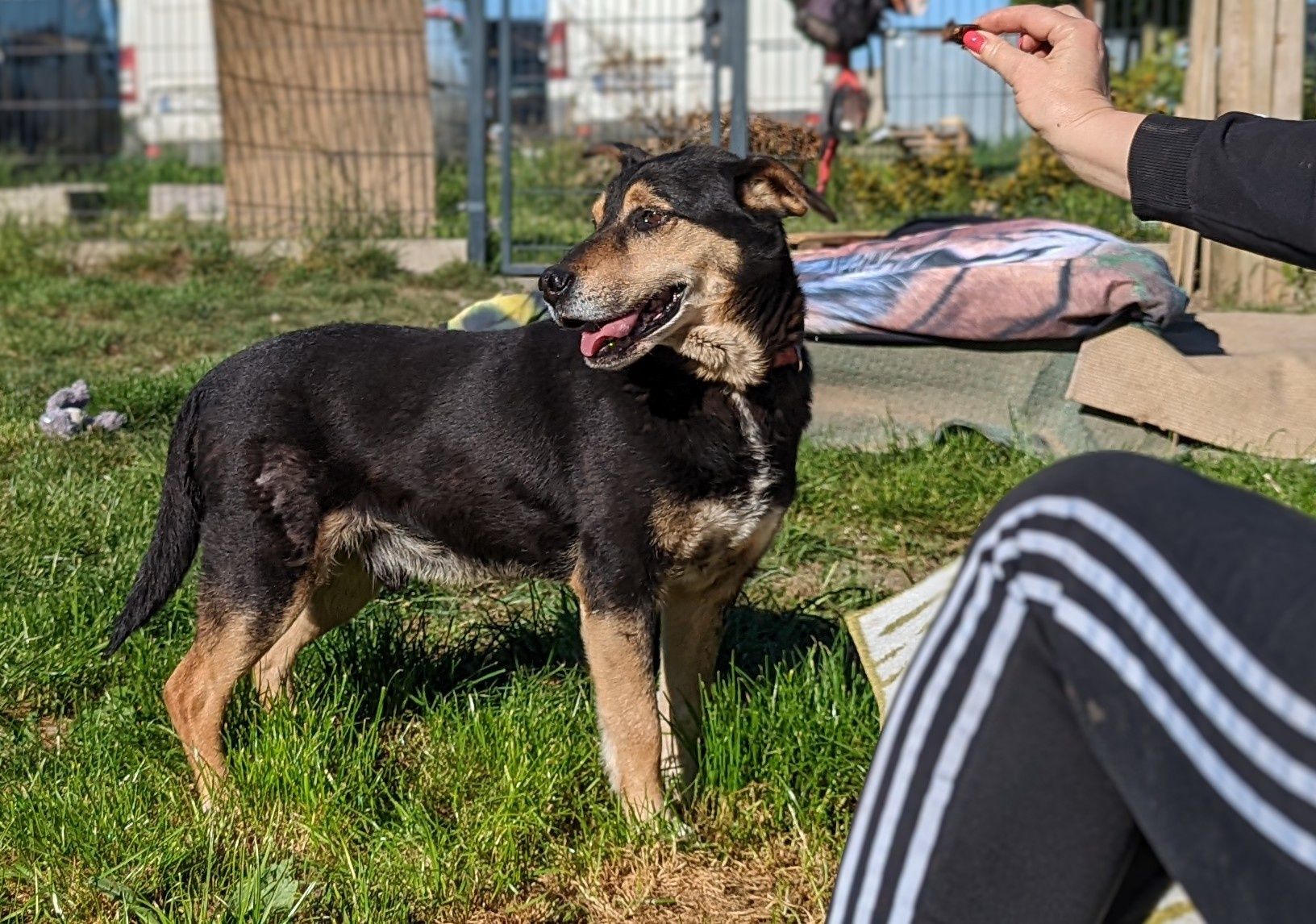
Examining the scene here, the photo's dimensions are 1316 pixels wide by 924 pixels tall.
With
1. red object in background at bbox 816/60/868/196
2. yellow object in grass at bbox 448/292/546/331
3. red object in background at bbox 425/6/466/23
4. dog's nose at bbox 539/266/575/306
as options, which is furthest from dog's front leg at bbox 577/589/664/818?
red object in background at bbox 425/6/466/23

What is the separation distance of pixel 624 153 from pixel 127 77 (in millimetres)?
14327

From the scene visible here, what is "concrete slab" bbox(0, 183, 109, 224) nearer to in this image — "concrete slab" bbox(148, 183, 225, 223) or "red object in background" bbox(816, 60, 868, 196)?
"concrete slab" bbox(148, 183, 225, 223)

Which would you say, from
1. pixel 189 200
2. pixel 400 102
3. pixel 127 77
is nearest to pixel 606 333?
pixel 400 102

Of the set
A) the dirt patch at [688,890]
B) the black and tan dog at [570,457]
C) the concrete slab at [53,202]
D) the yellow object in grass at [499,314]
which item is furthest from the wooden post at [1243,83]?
the concrete slab at [53,202]

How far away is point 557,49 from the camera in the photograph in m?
13.9

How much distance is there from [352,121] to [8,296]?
2825 mm

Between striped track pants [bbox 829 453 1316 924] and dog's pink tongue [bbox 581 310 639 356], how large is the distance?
1742 millimetres

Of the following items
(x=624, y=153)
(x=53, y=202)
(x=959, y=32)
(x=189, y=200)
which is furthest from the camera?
(x=189, y=200)

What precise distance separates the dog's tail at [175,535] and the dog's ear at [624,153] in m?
1.25

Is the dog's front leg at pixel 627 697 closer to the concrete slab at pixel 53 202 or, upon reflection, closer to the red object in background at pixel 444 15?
the concrete slab at pixel 53 202

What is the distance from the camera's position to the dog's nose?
312cm

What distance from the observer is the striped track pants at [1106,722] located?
1.20 m

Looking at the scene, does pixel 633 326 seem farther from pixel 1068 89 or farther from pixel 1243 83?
pixel 1243 83

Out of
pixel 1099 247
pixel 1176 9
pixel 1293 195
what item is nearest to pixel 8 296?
pixel 1099 247
